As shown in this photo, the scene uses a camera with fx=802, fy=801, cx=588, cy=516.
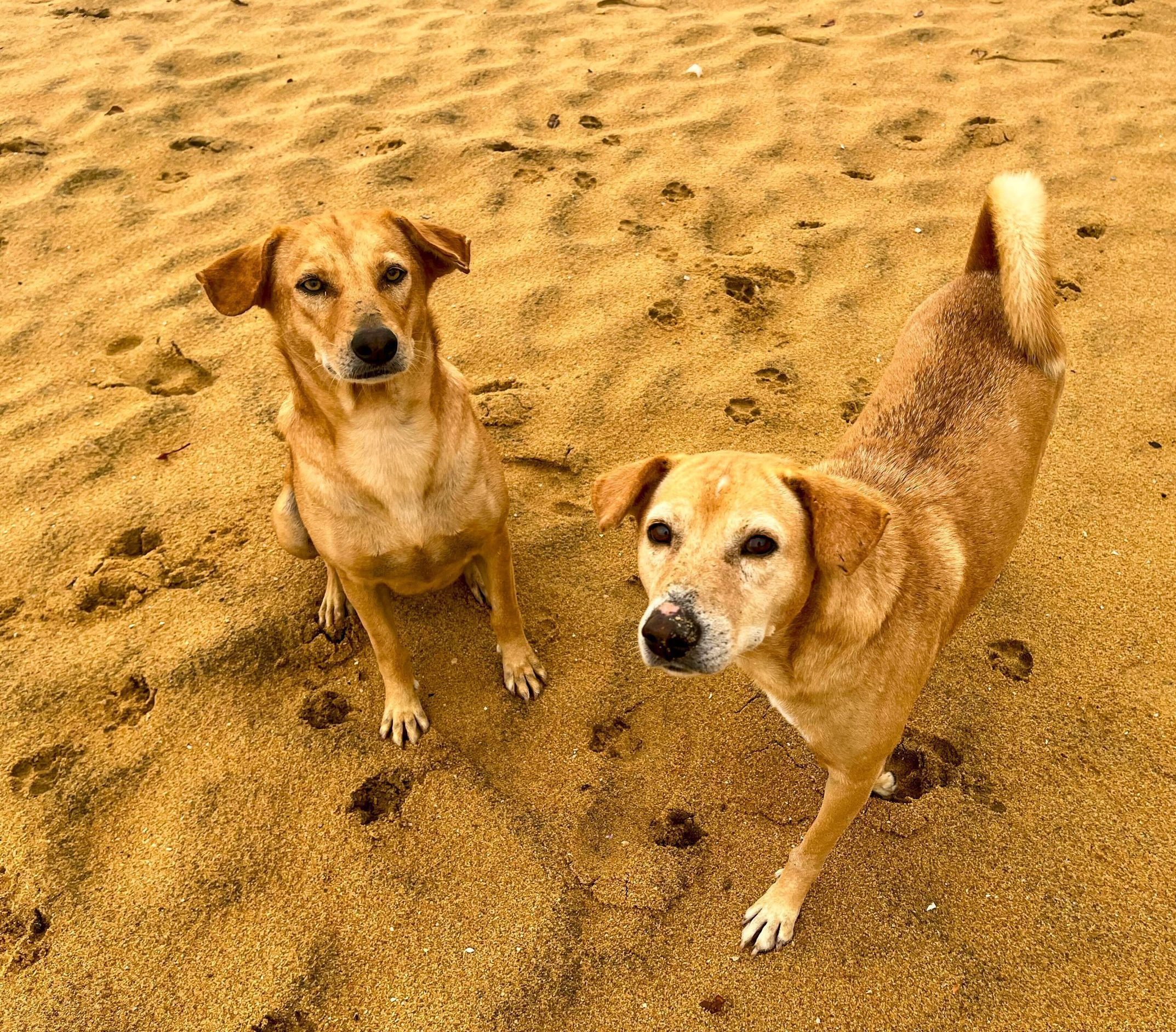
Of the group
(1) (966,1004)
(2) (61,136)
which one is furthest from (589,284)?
(2) (61,136)

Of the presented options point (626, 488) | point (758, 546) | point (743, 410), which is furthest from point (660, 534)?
point (743, 410)

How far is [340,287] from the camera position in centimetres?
279

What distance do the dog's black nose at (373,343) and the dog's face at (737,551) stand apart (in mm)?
938

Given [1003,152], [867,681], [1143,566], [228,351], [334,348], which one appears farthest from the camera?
[1003,152]

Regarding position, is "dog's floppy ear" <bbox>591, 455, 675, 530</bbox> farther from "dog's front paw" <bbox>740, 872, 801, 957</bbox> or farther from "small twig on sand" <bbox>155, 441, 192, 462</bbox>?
"small twig on sand" <bbox>155, 441, 192, 462</bbox>

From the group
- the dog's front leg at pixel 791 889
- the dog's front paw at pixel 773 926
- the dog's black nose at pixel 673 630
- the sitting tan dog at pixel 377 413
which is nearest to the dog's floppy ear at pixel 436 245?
the sitting tan dog at pixel 377 413

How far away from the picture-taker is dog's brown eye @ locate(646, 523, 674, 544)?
235 cm

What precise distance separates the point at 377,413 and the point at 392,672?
3.44ft

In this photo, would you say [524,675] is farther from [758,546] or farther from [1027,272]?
[1027,272]

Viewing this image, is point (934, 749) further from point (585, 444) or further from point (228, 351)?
point (228, 351)

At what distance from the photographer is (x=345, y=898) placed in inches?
108

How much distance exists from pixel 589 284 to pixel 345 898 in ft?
11.7

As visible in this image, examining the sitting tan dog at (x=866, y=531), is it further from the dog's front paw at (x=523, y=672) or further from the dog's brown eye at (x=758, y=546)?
the dog's front paw at (x=523, y=672)

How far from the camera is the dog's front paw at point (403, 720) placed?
10.5 feet
